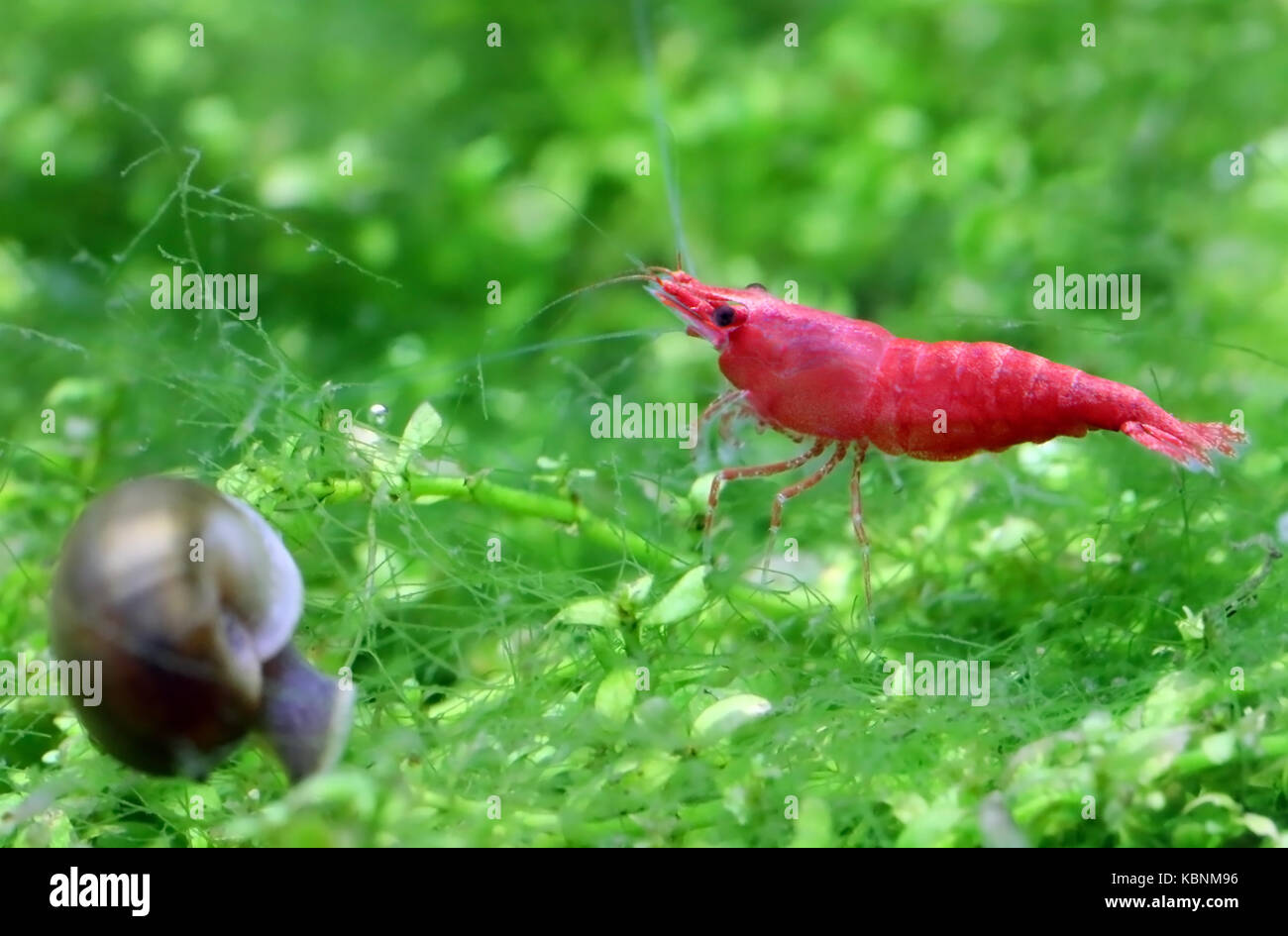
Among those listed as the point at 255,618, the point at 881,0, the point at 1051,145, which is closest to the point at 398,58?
the point at 881,0

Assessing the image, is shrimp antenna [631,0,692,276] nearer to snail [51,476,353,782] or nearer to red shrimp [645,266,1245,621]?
red shrimp [645,266,1245,621]

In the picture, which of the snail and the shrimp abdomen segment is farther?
the shrimp abdomen segment

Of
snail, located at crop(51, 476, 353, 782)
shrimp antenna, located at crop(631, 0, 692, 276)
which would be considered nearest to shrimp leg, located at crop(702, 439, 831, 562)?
shrimp antenna, located at crop(631, 0, 692, 276)

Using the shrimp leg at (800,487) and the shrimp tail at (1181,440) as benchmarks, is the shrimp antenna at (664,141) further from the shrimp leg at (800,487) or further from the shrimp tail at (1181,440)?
the shrimp tail at (1181,440)

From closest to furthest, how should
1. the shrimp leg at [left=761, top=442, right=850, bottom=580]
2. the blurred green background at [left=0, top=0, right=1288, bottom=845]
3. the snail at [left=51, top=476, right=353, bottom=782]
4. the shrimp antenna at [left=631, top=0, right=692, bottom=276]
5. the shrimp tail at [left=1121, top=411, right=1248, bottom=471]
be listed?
the snail at [left=51, top=476, right=353, bottom=782], the blurred green background at [left=0, top=0, right=1288, bottom=845], the shrimp tail at [left=1121, top=411, right=1248, bottom=471], the shrimp leg at [left=761, top=442, right=850, bottom=580], the shrimp antenna at [left=631, top=0, right=692, bottom=276]

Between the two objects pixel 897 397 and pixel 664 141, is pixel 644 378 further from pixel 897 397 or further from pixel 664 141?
pixel 897 397
